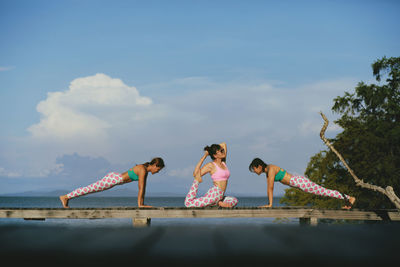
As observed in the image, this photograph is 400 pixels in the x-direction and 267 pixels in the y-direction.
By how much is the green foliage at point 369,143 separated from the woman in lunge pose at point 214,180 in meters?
19.2

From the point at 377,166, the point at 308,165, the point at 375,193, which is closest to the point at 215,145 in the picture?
the point at 377,166

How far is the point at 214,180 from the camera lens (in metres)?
9.99

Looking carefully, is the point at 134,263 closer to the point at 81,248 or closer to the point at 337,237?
the point at 81,248

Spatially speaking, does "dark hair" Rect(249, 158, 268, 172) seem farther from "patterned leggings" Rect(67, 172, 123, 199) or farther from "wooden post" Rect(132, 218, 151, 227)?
"patterned leggings" Rect(67, 172, 123, 199)

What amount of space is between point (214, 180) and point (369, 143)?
20856 mm

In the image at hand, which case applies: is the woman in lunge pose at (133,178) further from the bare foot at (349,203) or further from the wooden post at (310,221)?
the bare foot at (349,203)

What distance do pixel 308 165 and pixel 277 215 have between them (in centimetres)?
2518

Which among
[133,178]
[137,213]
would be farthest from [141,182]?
[137,213]

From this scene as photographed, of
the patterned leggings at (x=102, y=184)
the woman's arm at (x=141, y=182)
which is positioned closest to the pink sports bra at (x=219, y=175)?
the woman's arm at (x=141, y=182)

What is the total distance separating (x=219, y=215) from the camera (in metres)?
9.36

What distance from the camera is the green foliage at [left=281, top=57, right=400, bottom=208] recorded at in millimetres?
26891

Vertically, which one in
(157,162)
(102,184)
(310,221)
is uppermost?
(157,162)

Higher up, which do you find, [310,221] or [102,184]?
[102,184]

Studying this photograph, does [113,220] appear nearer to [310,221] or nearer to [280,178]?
[280,178]
